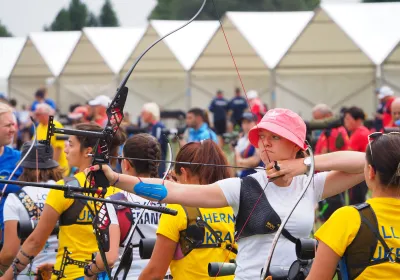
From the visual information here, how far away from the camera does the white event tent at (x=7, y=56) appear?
2583 centimetres

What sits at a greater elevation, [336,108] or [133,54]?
[133,54]

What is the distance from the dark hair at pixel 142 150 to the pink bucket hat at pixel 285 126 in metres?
1.08

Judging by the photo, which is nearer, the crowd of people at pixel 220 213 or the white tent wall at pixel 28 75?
the crowd of people at pixel 220 213

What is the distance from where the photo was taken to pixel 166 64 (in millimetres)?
24812

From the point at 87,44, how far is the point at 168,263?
67.7 feet

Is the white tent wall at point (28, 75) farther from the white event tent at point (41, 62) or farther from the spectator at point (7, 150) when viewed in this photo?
the spectator at point (7, 150)

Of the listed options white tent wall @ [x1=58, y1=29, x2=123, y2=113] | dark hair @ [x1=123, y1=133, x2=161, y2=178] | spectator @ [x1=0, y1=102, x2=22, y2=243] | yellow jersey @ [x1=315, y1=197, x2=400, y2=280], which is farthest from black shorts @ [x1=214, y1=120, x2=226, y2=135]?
yellow jersey @ [x1=315, y1=197, x2=400, y2=280]

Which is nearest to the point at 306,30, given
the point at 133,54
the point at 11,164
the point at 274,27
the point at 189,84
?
the point at 274,27

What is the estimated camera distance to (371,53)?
1844 centimetres

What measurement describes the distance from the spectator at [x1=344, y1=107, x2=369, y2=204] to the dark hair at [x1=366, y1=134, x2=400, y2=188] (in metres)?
7.51

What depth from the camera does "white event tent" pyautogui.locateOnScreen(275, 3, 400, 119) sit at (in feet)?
61.2

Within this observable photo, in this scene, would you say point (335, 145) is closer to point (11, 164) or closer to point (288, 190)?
point (11, 164)

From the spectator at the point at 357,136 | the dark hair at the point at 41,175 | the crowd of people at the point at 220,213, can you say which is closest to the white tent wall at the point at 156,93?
the spectator at the point at 357,136

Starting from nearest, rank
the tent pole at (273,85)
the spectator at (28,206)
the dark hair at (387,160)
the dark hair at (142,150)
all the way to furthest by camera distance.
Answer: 1. the dark hair at (387,160)
2. the dark hair at (142,150)
3. the spectator at (28,206)
4. the tent pole at (273,85)
